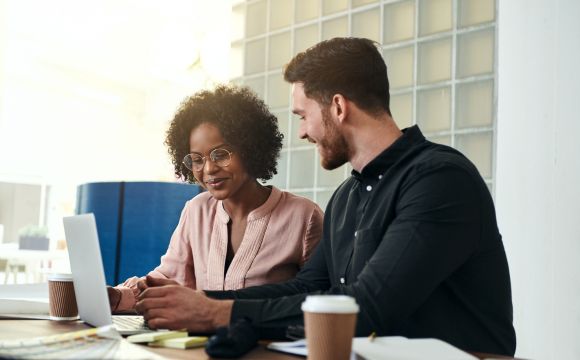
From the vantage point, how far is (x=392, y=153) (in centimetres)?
147

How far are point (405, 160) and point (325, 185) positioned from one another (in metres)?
1.41

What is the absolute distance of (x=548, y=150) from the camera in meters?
2.18

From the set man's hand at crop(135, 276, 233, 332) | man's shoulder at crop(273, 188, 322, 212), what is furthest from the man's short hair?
man's hand at crop(135, 276, 233, 332)

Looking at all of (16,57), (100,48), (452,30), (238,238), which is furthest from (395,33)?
(16,57)

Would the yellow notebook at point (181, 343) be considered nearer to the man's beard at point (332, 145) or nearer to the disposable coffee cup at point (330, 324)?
the disposable coffee cup at point (330, 324)

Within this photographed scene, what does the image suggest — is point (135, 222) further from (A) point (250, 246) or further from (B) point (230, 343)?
(B) point (230, 343)

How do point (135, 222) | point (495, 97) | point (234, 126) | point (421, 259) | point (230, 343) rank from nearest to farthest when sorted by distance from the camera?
point (230, 343) → point (421, 259) → point (234, 126) → point (495, 97) → point (135, 222)

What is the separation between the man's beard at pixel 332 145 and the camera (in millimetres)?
1562

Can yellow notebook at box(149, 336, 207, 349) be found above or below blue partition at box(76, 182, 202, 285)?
below

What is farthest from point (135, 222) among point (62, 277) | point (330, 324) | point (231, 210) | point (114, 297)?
point (330, 324)

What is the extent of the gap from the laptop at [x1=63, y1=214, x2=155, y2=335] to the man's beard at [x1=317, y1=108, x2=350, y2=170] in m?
0.59

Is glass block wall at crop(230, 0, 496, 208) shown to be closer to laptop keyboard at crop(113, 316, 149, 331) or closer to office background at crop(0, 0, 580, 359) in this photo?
office background at crop(0, 0, 580, 359)

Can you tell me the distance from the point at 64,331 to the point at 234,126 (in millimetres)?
918

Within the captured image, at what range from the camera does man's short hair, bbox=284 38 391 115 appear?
1.53m
